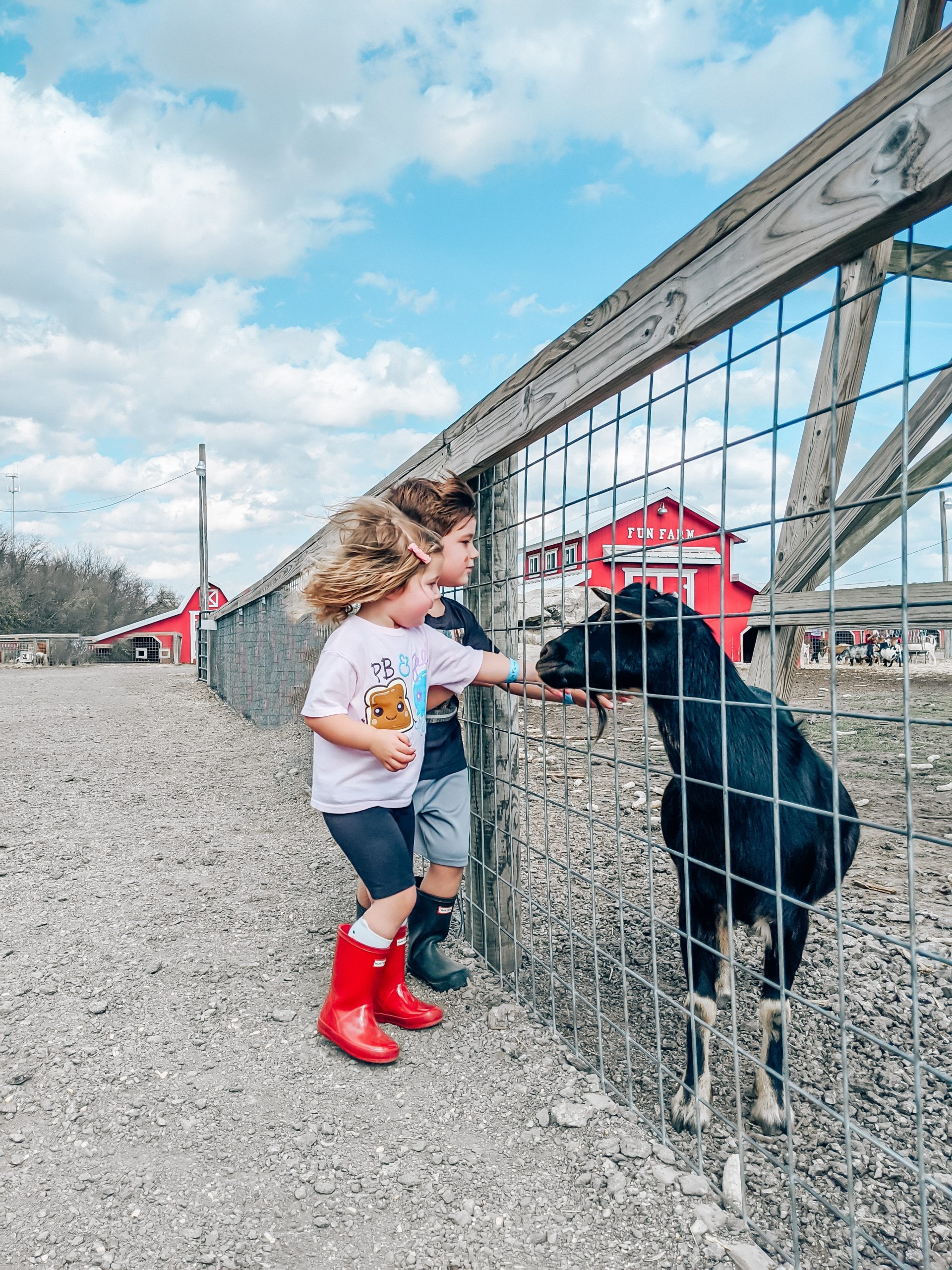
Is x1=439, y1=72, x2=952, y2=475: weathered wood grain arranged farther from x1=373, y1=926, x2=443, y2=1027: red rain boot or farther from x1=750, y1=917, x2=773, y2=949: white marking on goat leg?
x1=373, y1=926, x2=443, y2=1027: red rain boot

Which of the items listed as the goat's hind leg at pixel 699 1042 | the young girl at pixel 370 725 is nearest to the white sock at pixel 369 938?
the young girl at pixel 370 725

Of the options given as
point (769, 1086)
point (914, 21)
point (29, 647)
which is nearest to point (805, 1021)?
point (769, 1086)

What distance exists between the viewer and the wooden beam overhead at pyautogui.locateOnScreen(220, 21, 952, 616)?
1.19 m

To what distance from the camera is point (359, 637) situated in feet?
7.89

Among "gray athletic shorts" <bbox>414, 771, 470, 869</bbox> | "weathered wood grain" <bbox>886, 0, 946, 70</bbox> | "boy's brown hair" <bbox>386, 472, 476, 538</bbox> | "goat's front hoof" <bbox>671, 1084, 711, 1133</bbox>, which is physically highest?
"weathered wood grain" <bbox>886, 0, 946, 70</bbox>

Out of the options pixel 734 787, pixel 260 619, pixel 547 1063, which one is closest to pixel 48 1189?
pixel 547 1063

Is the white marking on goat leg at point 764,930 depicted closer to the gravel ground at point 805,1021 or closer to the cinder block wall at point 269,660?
the gravel ground at point 805,1021

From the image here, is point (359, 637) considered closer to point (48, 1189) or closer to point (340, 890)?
point (48, 1189)

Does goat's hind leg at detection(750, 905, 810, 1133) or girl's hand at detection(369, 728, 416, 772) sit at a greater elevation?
girl's hand at detection(369, 728, 416, 772)

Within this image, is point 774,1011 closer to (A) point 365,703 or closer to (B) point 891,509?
(A) point 365,703

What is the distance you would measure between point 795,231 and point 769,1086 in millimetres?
2056

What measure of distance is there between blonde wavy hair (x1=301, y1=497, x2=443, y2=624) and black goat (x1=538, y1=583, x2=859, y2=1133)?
Result: 21.5 inches

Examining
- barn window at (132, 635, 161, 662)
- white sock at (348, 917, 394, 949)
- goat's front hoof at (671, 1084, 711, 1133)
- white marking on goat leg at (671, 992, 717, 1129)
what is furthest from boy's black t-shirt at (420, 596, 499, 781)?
barn window at (132, 635, 161, 662)

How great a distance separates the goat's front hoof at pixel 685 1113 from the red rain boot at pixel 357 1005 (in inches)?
30.1
